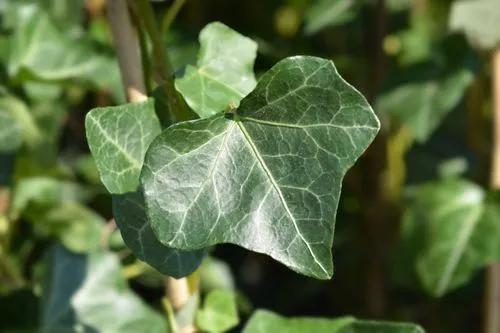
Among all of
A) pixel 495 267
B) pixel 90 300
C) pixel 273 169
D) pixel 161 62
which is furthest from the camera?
pixel 495 267

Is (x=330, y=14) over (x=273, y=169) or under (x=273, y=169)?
under

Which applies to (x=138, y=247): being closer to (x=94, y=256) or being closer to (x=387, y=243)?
(x=94, y=256)

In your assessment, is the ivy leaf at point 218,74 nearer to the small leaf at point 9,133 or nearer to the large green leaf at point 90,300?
the large green leaf at point 90,300

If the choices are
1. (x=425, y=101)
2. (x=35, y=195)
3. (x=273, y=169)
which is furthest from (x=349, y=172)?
(x=273, y=169)

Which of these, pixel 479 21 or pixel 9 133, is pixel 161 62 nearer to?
pixel 9 133

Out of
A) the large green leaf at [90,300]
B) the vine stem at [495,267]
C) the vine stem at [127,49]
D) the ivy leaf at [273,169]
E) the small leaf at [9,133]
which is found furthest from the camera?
the vine stem at [495,267]

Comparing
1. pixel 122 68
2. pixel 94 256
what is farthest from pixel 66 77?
pixel 122 68

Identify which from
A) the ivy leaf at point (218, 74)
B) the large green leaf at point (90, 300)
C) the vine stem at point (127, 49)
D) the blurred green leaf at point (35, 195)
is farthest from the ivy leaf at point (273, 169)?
the blurred green leaf at point (35, 195)

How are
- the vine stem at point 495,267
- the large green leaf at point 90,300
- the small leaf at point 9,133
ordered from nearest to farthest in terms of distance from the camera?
the large green leaf at point 90,300 → the small leaf at point 9,133 → the vine stem at point 495,267
